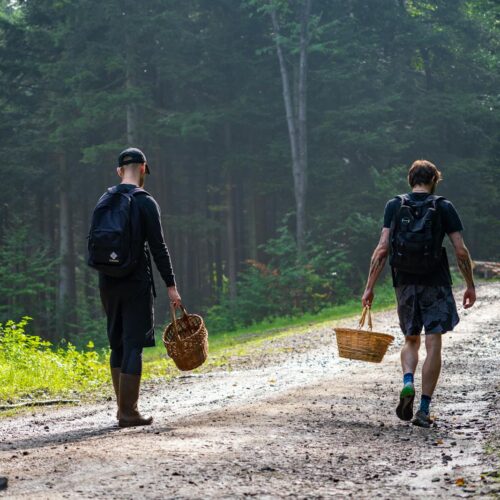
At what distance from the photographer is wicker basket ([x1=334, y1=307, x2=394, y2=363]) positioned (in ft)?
29.5

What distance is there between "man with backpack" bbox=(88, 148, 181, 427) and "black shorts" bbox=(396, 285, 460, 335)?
1818mm

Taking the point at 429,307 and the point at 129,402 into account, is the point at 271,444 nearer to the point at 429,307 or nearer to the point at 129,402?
the point at 129,402

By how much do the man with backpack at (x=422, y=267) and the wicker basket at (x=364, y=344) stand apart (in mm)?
685

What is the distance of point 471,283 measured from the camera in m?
8.30

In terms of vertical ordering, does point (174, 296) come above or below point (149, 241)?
below

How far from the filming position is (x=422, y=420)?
8008 millimetres

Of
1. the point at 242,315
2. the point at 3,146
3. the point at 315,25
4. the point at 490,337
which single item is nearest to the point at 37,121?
the point at 3,146

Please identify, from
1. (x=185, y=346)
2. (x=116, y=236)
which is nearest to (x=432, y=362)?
(x=185, y=346)

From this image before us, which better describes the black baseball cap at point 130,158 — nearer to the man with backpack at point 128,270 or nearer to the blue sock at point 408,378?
the man with backpack at point 128,270

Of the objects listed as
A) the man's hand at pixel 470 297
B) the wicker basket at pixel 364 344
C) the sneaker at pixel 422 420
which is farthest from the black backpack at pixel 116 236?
the man's hand at pixel 470 297

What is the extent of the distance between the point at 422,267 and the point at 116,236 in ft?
7.73

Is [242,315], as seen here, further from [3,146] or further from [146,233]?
[146,233]

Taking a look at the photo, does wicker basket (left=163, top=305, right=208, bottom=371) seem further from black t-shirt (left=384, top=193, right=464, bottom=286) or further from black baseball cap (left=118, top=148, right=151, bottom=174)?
black t-shirt (left=384, top=193, right=464, bottom=286)

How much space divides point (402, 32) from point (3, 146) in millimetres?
17131
